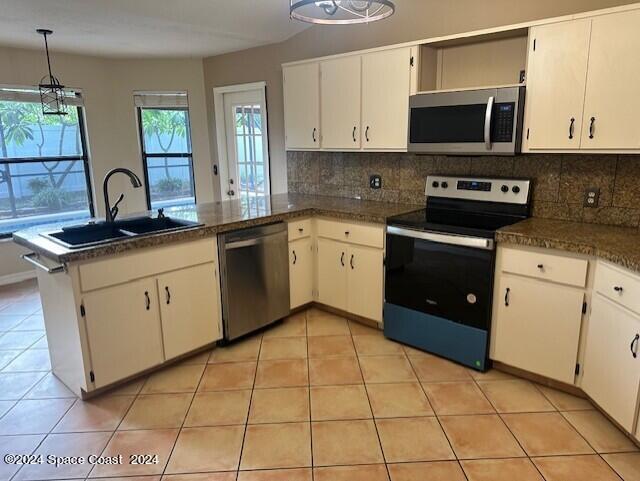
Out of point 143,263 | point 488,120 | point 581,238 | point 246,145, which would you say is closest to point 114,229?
point 143,263

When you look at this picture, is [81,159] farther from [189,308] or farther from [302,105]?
[189,308]

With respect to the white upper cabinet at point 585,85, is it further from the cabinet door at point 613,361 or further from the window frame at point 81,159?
the window frame at point 81,159

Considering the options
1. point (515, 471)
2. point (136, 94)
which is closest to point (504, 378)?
point (515, 471)

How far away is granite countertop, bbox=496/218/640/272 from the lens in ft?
6.84

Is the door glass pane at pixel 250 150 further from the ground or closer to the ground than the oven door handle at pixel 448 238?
further from the ground

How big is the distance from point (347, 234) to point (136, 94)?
11.0ft

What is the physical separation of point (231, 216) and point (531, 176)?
2076 millimetres

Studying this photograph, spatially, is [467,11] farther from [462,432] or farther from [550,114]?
[462,432]

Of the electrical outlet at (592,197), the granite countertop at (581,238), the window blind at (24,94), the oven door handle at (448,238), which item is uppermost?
the window blind at (24,94)

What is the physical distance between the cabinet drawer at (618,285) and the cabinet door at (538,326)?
145mm

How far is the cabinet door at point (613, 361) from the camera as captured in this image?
201 centimetres

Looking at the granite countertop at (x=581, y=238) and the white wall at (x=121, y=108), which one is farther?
the white wall at (x=121, y=108)

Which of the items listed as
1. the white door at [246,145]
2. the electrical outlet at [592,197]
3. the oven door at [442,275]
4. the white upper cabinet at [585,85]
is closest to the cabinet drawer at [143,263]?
the oven door at [442,275]

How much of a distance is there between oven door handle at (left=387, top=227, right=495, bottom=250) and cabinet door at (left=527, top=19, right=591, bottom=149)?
669 mm
